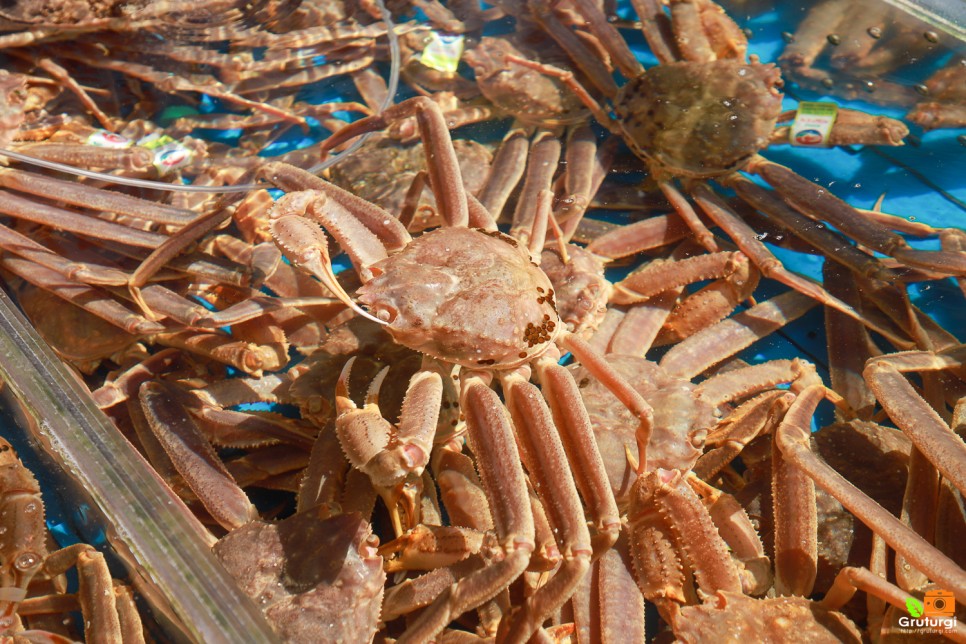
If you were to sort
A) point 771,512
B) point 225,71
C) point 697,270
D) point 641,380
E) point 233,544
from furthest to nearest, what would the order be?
point 225,71 → point 697,270 → point 641,380 → point 771,512 → point 233,544

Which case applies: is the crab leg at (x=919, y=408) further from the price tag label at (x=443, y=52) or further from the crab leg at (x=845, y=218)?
the price tag label at (x=443, y=52)

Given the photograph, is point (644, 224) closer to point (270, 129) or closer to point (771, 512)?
point (771, 512)

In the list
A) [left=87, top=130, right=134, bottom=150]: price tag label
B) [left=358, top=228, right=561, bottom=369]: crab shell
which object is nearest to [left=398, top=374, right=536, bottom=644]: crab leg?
[left=358, top=228, right=561, bottom=369]: crab shell

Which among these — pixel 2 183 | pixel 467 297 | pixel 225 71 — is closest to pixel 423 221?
pixel 467 297

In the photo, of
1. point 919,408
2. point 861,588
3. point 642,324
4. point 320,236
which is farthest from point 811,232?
point 320,236

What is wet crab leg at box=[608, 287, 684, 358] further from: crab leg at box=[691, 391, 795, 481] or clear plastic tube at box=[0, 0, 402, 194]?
clear plastic tube at box=[0, 0, 402, 194]

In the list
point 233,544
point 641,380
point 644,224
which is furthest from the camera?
point 644,224

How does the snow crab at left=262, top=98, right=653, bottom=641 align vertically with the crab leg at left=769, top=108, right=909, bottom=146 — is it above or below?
below
